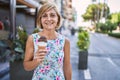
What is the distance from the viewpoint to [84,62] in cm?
1065

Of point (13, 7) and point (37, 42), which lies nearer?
point (37, 42)

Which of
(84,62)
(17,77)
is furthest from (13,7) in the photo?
(17,77)

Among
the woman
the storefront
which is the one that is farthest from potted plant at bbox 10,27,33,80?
the storefront

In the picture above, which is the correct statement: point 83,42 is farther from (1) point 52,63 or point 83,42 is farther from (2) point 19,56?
(1) point 52,63

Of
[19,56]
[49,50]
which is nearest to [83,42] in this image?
[19,56]

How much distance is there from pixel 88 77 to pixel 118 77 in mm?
1048

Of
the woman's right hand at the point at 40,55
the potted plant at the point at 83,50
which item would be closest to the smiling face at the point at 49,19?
the woman's right hand at the point at 40,55

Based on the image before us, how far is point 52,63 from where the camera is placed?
2.87m

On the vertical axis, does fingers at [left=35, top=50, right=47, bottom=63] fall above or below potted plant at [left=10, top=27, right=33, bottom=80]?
above

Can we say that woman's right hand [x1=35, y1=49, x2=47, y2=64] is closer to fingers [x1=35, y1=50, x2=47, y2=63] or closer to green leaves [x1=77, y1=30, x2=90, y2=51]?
fingers [x1=35, y1=50, x2=47, y2=63]

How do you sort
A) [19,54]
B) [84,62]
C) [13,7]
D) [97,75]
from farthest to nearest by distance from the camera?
[13,7] → [84,62] → [97,75] → [19,54]

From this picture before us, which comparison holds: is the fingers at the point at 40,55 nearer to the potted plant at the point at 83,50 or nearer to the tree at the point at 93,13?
the potted plant at the point at 83,50

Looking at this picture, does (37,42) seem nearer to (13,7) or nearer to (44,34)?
(44,34)

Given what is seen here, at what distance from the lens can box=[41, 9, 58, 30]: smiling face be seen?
9.57 ft
